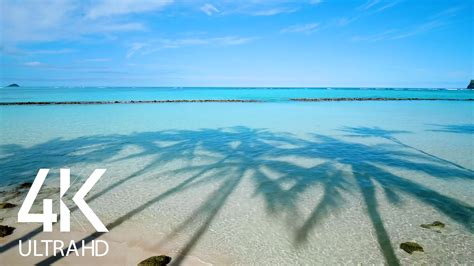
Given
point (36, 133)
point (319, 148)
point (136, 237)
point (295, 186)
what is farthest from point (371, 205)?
point (36, 133)

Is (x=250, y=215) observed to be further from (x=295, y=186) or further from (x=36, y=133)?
(x=36, y=133)

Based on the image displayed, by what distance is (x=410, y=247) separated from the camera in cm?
645

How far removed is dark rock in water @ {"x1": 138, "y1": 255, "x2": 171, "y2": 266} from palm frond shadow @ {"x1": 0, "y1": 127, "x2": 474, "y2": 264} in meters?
0.23

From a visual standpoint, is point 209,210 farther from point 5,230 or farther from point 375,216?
point 5,230

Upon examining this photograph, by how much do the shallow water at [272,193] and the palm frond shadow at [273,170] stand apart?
54 millimetres

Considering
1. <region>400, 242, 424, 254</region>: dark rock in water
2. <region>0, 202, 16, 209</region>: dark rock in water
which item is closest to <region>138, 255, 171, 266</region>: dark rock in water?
<region>400, 242, 424, 254</region>: dark rock in water

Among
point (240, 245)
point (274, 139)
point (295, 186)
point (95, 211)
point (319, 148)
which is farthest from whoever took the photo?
point (274, 139)

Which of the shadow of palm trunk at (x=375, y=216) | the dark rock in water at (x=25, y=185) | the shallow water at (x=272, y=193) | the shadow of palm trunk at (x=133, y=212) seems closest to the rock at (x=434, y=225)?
the shallow water at (x=272, y=193)

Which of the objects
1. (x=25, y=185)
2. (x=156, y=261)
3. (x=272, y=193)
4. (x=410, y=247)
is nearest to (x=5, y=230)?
(x=25, y=185)

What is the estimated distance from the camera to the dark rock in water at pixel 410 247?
6362 mm

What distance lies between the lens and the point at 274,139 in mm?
19422

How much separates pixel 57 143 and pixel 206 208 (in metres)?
13.4

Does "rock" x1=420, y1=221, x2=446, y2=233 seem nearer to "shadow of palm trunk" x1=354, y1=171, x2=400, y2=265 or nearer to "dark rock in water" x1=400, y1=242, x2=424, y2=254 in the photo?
"shadow of palm trunk" x1=354, y1=171, x2=400, y2=265

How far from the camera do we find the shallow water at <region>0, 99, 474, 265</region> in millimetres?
6551
